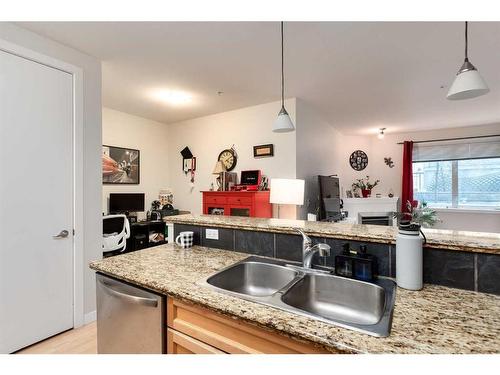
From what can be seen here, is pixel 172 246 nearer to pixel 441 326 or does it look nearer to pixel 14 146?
pixel 14 146

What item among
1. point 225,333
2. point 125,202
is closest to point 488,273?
point 225,333

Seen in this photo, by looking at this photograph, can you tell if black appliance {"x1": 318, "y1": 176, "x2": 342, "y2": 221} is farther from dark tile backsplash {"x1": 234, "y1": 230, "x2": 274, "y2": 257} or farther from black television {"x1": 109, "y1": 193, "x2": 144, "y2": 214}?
black television {"x1": 109, "y1": 193, "x2": 144, "y2": 214}

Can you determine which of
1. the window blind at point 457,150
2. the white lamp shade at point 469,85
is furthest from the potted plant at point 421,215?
the white lamp shade at point 469,85

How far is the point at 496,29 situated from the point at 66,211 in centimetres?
376

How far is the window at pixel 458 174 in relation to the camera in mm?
5121

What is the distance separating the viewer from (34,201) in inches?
77.3

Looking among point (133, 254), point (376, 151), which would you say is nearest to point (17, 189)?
point (133, 254)

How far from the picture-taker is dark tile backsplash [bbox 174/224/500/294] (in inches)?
39.3

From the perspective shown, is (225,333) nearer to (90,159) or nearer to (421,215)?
(90,159)

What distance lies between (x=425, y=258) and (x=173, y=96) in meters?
3.35

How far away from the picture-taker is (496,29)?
2010mm

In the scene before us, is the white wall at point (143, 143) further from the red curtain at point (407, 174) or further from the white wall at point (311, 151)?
the red curtain at point (407, 174)

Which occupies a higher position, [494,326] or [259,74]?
[259,74]

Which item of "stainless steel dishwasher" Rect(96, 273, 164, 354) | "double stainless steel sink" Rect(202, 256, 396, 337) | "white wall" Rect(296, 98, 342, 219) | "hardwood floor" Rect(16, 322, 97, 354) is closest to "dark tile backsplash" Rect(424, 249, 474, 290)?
"double stainless steel sink" Rect(202, 256, 396, 337)
